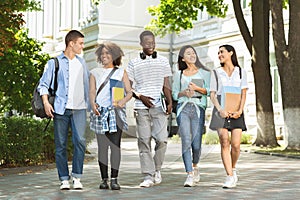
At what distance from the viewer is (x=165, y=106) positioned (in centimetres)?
797

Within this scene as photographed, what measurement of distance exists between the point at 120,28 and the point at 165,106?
191cm

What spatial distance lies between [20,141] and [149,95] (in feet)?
13.0

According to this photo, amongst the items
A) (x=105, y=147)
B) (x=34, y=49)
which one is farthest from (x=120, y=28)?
(x=34, y=49)

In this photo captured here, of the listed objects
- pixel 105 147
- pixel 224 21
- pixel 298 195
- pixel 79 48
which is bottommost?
pixel 298 195

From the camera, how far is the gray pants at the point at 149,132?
26.0 feet

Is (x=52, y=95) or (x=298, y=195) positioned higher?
(x=52, y=95)

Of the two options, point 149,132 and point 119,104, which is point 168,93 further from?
point 119,104

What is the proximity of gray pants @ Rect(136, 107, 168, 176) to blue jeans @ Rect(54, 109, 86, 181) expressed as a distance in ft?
2.52

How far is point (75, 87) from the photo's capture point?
7793mm

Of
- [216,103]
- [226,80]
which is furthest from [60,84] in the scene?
[226,80]

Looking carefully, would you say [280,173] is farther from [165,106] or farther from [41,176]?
[41,176]

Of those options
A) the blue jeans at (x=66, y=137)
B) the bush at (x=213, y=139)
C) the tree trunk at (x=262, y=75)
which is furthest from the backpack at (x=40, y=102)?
the bush at (x=213, y=139)

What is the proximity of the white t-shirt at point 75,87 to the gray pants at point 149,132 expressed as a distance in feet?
2.57

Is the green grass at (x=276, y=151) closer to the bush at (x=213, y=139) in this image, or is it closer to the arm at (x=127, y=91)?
the bush at (x=213, y=139)
